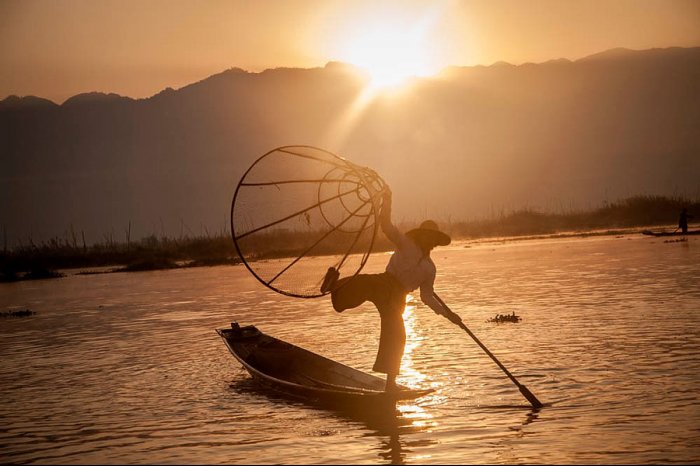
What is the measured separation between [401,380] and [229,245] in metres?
43.9

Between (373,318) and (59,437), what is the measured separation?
1115cm

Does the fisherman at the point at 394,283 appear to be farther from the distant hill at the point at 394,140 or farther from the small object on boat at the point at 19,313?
the distant hill at the point at 394,140

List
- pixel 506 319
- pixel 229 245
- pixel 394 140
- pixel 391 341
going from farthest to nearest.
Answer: pixel 394 140, pixel 229 245, pixel 506 319, pixel 391 341

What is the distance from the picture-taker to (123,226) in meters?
152

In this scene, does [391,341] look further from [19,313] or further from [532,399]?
[19,313]

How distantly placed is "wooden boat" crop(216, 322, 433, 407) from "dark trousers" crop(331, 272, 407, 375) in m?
0.42

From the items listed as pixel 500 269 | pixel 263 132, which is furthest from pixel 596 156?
pixel 500 269

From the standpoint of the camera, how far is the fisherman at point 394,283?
10.6 meters

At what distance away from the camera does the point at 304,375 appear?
42.9ft

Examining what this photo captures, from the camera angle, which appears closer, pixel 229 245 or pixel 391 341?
pixel 391 341

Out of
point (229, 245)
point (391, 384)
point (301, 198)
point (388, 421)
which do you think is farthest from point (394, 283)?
point (229, 245)

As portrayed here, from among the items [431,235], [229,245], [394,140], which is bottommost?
[431,235]

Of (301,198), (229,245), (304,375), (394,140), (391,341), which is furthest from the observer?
(394,140)

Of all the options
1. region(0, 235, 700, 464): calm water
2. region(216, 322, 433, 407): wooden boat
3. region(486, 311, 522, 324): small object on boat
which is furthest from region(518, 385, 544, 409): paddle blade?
region(486, 311, 522, 324): small object on boat
